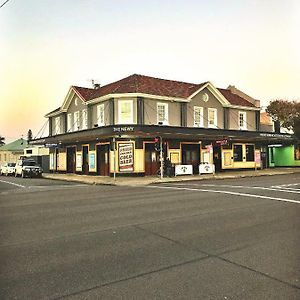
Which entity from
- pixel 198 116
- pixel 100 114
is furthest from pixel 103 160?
pixel 198 116

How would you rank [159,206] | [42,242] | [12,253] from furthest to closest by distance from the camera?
[159,206] < [42,242] < [12,253]

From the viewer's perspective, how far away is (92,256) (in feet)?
17.6

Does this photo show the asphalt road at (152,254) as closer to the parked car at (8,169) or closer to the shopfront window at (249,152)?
the shopfront window at (249,152)

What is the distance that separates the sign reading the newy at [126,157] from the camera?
26.8m

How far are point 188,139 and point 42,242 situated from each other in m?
24.3

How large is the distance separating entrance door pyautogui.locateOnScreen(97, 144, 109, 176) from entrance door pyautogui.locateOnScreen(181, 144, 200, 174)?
6.77 m

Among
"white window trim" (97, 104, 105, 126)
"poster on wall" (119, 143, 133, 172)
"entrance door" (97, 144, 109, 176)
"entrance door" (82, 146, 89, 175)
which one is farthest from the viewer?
"entrance door" (82, 146, 89, 175)

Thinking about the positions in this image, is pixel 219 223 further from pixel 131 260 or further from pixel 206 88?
pixel 206 88

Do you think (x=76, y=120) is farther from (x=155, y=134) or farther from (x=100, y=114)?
(x=155, y=134)

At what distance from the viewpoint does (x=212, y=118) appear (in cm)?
3269

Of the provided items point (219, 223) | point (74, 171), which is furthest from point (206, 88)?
point (219, 223)

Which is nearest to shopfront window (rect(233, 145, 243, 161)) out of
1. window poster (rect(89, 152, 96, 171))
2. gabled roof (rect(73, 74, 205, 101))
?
gabled roof (rect(73, 74, 205, 101))

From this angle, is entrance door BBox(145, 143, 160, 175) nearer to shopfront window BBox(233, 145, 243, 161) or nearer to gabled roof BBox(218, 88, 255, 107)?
shopfront window BBox(233, 145, 243, 161)

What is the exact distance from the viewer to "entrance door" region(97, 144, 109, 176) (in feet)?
94.2
